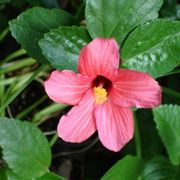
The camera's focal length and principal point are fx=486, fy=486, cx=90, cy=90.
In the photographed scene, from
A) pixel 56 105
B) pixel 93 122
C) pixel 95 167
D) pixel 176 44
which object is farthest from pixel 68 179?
pixel 176 44

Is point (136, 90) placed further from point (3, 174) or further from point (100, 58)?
point (3, 174)

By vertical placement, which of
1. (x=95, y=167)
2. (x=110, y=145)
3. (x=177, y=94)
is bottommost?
(x=95, y=167)

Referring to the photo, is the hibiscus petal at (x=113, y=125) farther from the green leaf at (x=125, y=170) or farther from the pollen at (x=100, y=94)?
the green leaf at (x=125, y=170)

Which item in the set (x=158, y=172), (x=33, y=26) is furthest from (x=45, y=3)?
(x=158, y=172)

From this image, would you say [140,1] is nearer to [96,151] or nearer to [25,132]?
[25,132]

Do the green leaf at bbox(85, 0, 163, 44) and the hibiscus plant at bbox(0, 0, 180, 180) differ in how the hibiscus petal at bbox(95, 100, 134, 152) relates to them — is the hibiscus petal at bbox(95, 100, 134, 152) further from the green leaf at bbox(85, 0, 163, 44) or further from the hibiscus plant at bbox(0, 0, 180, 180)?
the green leaf at bbox(85, 0, 163, 44)

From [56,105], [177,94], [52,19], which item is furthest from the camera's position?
[56,105]
